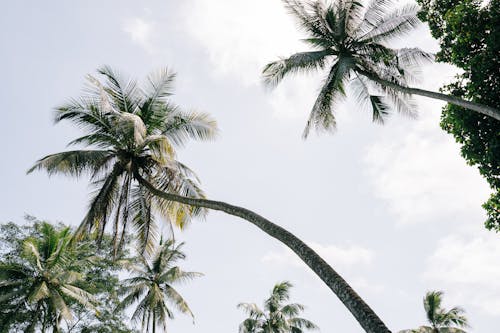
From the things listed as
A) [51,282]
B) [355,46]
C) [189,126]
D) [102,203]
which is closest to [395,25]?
[355,46]

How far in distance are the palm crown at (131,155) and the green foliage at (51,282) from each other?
453 cm

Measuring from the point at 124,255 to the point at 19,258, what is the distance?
5800mm

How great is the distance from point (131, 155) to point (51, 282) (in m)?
10.9

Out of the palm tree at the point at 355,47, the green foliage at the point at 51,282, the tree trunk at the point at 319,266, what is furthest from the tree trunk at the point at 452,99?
the green foliage at the point at 51,282

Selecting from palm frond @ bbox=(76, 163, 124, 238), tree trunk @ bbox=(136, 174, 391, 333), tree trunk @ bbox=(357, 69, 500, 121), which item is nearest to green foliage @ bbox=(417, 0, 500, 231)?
tree trunk @ bbox=(357, 69, 500, 121)

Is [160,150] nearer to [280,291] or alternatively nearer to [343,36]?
[343,36]

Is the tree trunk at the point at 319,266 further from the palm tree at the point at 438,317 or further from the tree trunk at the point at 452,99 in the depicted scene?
the palm tree at the point at 438,317

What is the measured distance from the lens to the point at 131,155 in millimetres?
11461

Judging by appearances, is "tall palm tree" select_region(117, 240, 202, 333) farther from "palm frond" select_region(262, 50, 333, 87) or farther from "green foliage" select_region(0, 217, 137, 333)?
"palm frond" select_region(262, 50, 333, 87)

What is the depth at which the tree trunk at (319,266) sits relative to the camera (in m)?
5.47

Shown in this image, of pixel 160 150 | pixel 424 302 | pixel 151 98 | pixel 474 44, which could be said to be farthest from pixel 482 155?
pixel 424 302

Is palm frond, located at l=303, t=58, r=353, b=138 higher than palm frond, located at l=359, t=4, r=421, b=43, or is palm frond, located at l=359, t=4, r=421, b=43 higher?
palm frond, located at l=359, t=4, r=421, b=43

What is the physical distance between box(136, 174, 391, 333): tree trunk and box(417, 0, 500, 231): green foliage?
554 centimetres

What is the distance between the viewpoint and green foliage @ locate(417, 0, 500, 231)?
9055 mm
